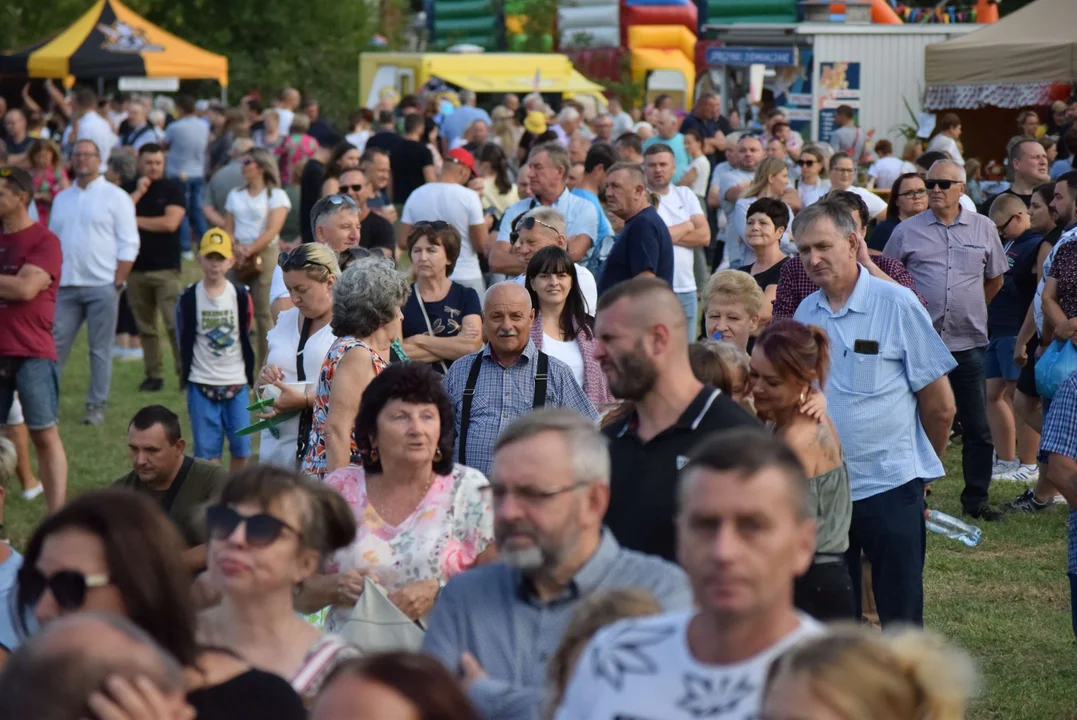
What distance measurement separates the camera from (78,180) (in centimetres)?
1180

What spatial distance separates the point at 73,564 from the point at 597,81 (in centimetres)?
2996

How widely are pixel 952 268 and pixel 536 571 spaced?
662cm

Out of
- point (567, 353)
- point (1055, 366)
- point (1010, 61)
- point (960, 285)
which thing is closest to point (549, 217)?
point (567, 353)

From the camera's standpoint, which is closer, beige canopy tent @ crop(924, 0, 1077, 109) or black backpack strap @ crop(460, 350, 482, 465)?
black backpack strap @ crop(460, 350, 482, 465)

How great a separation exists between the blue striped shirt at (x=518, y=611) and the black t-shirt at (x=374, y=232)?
22.5 feet

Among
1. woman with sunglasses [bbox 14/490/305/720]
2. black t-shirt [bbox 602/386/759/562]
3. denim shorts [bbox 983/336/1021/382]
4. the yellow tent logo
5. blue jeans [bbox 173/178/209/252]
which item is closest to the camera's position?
woman with sunglasses [bbox 14/490/305/720]

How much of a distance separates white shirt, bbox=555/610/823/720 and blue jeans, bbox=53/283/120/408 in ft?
29.9

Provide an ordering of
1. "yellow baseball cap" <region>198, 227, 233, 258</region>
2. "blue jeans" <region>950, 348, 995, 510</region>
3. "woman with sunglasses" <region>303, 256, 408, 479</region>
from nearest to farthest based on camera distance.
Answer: "woman with sunglasses" <region>303, 256, 408, 479</region> < "blue jeans" <region>950, 348, 995, 510</region> < "yellow baseball cap" <region>198, 227, 233, 258</region>

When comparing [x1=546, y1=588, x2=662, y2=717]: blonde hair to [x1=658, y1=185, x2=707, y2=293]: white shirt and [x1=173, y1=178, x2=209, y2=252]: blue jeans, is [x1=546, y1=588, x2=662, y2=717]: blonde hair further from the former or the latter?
[x1=173, y1=178, x2=209, y2=252]: blue jeans

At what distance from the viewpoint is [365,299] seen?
5527 millimetres

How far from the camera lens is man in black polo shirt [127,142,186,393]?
1294 cm

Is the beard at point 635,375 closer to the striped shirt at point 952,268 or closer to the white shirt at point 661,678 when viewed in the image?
the white shirt at point 661,678

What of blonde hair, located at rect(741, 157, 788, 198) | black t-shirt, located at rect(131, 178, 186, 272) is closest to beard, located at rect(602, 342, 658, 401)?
blonde hair, located at rect(741, 157, 788, 198)

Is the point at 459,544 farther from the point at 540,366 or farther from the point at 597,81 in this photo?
the point at 597,81
